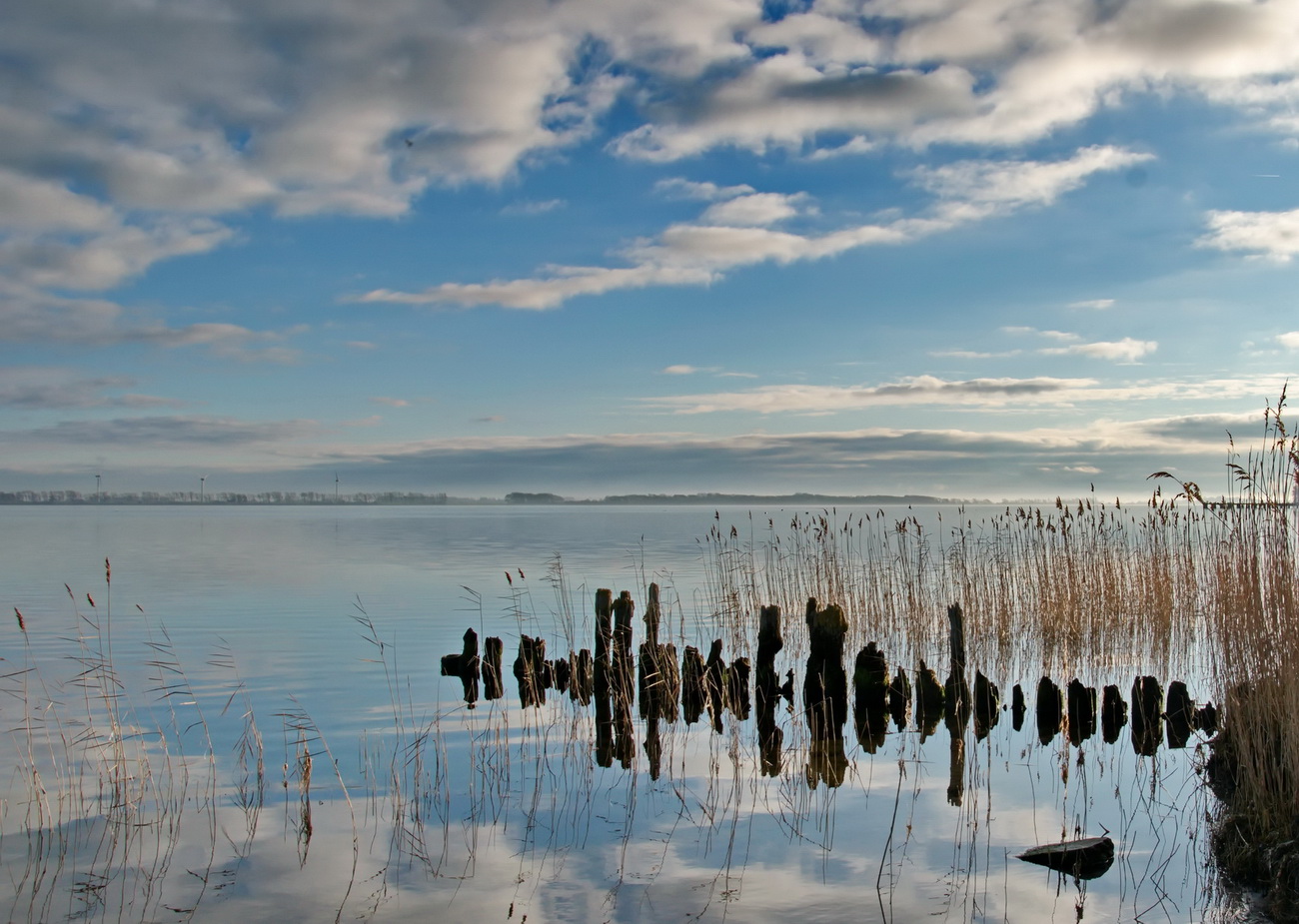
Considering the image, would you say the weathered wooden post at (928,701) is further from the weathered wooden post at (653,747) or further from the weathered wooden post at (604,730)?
the weathered wooden post at (604,730)

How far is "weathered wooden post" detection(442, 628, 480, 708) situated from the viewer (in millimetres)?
13609

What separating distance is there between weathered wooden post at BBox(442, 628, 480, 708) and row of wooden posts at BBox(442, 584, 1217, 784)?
0.95 meters

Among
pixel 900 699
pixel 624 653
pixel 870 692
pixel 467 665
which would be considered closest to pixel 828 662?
pixel 870 692

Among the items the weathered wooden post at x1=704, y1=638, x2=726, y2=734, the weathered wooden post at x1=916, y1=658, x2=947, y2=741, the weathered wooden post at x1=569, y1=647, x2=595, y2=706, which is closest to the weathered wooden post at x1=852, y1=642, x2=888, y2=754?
the weathered wooden post at x1=916, y1=658, x2=947, y2=741

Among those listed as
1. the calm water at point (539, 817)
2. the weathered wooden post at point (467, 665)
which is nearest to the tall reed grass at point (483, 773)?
the calm water at point (539, 817)

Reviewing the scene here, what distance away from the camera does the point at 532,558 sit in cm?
3616

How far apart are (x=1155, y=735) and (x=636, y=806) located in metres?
5.96

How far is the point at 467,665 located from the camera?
46.1ft

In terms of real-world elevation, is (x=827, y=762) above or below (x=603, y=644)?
below

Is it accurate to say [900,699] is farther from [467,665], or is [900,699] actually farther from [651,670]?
[467,665]

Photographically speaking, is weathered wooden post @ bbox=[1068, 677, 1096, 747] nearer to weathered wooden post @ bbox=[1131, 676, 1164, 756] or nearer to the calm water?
the calm water

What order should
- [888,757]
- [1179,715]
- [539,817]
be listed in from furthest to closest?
[1179,715], [888,757], [539,817]

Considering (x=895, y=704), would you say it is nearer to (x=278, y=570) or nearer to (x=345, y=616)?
(x=345, y=616)

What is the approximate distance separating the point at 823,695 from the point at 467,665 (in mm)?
5850
